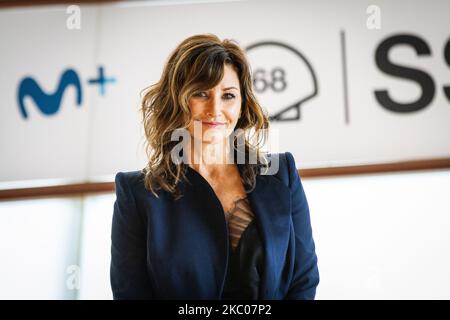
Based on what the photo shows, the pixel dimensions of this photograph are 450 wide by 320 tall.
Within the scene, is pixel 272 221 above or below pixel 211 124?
below

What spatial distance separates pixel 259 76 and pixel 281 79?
103 millimetres

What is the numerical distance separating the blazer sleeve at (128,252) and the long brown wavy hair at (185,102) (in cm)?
9

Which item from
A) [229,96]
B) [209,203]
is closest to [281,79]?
[229,96]

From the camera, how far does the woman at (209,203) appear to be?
1115 millimetres

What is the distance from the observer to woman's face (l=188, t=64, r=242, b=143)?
1.24 m

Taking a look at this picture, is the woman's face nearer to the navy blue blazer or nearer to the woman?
the woman

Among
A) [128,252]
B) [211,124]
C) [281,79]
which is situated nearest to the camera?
[128,252]

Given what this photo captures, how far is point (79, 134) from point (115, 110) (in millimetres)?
201

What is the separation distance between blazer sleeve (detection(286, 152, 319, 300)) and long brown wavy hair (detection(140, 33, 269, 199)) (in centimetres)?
15

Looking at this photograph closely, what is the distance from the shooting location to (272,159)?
1.30 m

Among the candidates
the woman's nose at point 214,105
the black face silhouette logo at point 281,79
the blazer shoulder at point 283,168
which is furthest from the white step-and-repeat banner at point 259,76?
the woman's nose at point 214,105

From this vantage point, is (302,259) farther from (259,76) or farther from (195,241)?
(259,76)

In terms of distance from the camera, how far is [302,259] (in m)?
1.20
